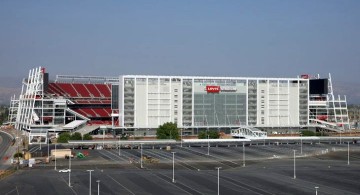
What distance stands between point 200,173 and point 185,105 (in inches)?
2421

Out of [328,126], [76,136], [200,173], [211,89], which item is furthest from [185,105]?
[200,173]

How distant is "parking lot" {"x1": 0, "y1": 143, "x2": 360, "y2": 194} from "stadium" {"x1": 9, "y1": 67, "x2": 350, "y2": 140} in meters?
31.5

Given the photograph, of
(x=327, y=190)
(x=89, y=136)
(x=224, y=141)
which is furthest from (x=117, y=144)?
(x=327, y=190)

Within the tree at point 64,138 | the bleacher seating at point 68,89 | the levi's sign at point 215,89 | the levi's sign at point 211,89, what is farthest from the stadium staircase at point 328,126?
the tree at point 64,138

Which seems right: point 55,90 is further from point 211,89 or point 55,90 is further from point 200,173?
point 200,173

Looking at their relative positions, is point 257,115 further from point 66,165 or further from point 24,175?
point 24,175

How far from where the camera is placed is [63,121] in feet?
407

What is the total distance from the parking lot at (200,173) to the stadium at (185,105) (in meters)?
31.5

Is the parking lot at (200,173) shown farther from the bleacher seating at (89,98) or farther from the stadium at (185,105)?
the bleacher seating at (89,98)

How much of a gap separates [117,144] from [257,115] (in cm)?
4382

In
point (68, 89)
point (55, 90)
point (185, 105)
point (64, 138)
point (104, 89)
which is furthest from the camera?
point (104, 89)

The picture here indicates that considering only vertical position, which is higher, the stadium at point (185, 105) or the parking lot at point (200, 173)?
the stadium at point (185, 105)

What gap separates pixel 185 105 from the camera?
126 meters

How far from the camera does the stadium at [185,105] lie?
122 meters
